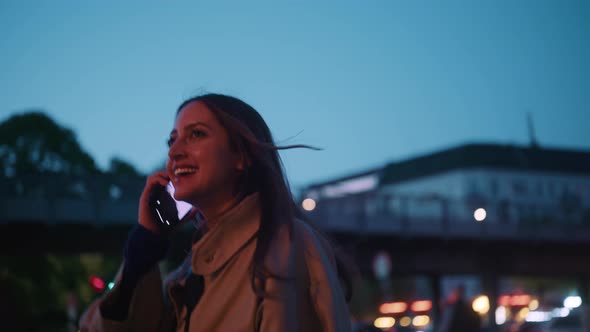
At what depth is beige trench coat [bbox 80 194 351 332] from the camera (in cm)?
261

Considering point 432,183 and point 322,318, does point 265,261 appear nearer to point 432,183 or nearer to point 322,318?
point 322,318

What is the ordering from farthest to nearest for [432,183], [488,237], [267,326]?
[432,183], [488,237], [267,326]

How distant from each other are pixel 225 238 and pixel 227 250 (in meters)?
0.04

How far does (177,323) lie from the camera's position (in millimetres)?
2951

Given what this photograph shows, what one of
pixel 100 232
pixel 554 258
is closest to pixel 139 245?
pixel 100 232

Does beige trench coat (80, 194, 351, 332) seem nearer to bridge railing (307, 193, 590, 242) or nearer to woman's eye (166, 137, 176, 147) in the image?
woman's eye (166, 137, 176, 147)

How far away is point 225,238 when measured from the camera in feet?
9.28

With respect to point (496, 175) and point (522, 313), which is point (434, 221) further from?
point (496, 175)

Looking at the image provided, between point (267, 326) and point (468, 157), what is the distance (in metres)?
103

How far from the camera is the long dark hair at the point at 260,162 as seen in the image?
2844 millimetres

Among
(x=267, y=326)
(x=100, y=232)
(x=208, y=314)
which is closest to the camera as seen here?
(x=267, y=326)

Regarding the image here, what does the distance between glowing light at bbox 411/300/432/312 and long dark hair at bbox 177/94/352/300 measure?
30300mm

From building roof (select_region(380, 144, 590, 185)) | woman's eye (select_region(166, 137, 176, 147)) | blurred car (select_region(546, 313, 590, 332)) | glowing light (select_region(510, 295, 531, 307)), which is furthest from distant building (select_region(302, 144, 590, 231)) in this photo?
woman's eye (select_region(166, 137, 176, 147))

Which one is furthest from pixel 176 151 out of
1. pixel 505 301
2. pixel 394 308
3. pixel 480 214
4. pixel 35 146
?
pixel 480 214
